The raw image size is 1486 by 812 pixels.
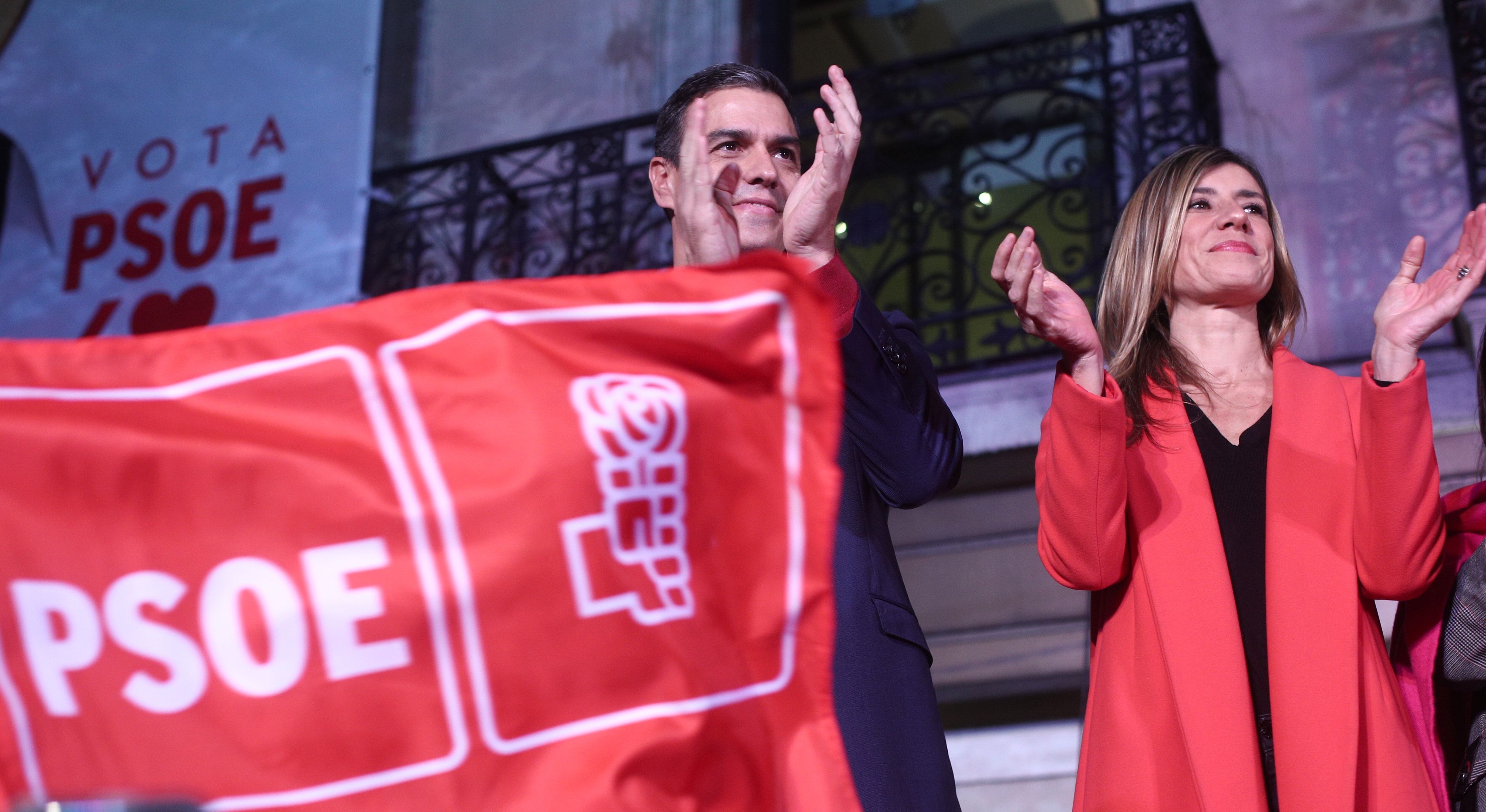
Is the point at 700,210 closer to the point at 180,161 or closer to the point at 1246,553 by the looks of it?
the point at 1246,553

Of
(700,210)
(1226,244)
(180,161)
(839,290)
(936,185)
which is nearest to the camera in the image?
(700,210)

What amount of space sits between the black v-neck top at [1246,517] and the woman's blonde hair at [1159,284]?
0.10m

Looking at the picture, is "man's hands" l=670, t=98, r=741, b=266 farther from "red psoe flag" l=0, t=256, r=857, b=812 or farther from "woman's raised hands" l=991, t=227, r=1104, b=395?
"woman's raised hands" l=991, t=227, r=1104, b=395

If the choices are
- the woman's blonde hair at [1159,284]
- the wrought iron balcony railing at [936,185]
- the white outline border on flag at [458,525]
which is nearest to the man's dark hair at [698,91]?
the woman's blonde hair at [1159,284]

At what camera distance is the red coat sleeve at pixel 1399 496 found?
6.46ft

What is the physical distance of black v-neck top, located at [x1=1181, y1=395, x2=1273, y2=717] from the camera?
6.66 feet

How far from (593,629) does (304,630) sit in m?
0.27

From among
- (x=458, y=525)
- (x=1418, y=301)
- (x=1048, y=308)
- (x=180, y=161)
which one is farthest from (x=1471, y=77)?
(x=180, y=161)

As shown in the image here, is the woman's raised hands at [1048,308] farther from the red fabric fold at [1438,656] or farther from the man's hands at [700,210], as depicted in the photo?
the red fabric fold at [1438,656]

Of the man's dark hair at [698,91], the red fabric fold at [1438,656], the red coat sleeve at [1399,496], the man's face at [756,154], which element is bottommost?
the red fabric fold at [1438,656]

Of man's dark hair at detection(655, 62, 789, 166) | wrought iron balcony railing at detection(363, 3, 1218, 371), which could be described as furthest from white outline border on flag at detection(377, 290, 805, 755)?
wrought iron balcony railing at detection(363, 3, 1218, 371)

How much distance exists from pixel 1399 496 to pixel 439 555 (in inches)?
51.5

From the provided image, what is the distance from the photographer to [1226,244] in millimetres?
2355

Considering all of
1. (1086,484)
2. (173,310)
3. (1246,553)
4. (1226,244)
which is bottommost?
(1246,553)
